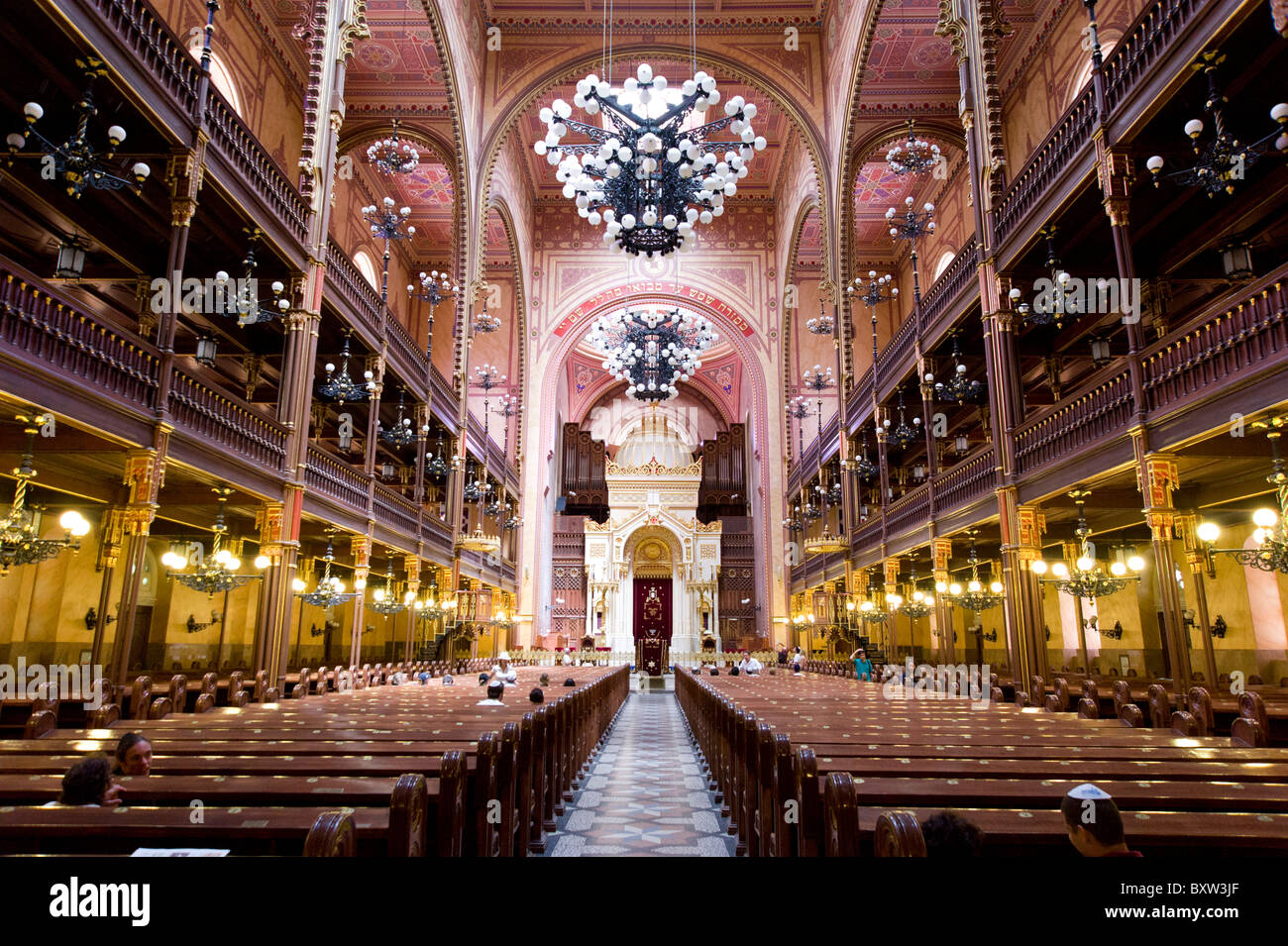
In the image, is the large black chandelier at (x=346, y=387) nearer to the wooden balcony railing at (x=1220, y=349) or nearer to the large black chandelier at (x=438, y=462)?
the large black chandelier at (x=438, y=462)

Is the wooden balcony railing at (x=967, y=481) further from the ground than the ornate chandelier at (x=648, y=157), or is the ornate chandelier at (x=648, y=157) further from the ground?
the ornate chandelier at (x=648, y=157)

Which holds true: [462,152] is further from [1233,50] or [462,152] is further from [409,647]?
[1233,50]

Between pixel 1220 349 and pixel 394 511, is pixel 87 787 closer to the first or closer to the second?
pixel 1220 349

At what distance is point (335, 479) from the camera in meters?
14.1

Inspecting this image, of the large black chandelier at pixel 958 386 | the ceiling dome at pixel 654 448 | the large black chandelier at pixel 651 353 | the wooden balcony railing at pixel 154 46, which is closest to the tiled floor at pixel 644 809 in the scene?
the large black chandelier at pixel 958 386

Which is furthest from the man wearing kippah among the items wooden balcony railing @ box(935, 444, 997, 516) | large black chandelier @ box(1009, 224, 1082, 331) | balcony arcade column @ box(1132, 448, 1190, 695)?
wooden balcony railing @ box(935, 444, 997, 516)

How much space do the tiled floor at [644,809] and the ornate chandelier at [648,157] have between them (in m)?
A: 9.28

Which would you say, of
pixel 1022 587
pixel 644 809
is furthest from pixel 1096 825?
pixel 1022 587

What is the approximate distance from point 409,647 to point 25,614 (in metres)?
7.39

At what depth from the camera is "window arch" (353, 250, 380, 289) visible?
24333 mm

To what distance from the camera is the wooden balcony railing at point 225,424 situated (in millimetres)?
9477

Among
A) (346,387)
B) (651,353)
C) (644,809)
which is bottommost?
(644,809)

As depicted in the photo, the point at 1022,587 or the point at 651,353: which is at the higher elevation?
the point at 651,353

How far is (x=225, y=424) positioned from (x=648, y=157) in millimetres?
8382
